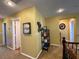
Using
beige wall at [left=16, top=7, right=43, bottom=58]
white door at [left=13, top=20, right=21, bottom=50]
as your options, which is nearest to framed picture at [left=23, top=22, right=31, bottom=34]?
beige wall at [left=16, top=7, right=43, bottom=58]

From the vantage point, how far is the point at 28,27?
4.79 m

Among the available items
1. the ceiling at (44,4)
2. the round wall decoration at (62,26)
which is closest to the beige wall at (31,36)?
the ceiling at (44,4)

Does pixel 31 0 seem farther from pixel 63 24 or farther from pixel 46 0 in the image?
pixel 63 24

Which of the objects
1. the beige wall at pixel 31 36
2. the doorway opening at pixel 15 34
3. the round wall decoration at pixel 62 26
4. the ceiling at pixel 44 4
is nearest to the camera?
the ceiling at pixel 44 4

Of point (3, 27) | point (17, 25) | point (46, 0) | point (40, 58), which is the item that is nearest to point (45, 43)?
point (40, 58)

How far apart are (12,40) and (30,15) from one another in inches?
109

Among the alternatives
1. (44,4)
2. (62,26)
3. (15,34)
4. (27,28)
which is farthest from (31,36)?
(62,26)

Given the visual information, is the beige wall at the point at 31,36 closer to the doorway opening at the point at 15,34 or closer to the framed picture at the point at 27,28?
the framed picture at the point at 27,28

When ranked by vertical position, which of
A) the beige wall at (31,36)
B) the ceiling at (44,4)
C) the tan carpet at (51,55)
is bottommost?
the tan carpet at (51,55)

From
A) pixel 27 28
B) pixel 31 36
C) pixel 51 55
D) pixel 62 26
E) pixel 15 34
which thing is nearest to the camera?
pixel 31 36

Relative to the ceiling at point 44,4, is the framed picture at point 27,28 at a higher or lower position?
lower

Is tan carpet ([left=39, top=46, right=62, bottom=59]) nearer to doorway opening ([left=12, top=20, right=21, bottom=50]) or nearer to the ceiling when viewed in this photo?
doorway opening ([left=12, top=20, right=21, bottom=50])

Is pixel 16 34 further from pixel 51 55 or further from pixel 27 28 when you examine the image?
pixel 51 55

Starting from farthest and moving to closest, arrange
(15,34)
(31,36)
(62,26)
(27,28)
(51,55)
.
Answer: (62,26) → (15,34) → (51,55) → (27,28) → (31,36)
